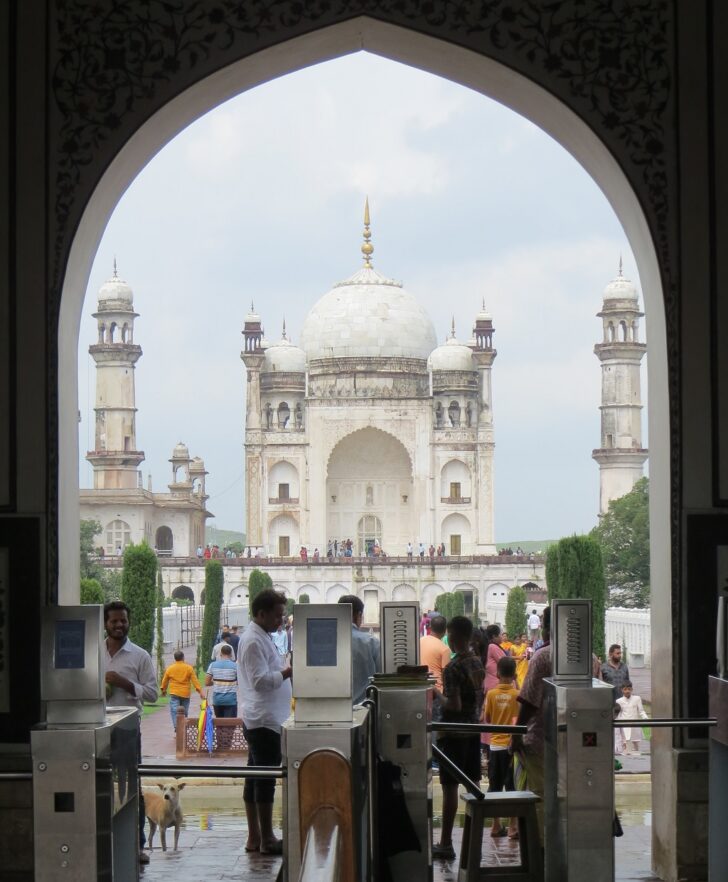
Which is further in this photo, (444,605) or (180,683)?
(444,605)

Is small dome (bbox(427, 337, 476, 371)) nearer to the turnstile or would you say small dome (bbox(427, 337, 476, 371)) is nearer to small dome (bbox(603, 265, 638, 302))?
small dome (bbox(603, 265, 638, 302))

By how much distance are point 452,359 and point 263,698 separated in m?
36.2

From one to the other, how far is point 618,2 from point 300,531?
117 ft

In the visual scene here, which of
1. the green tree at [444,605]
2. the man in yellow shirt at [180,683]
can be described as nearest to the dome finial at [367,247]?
the green tree at [444,605]

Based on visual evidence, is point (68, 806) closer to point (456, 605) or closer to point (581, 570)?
point (581, 570)

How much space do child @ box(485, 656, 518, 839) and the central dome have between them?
34927mm

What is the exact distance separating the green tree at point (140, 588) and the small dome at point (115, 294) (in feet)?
81.7

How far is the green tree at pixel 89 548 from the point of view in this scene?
35169mm

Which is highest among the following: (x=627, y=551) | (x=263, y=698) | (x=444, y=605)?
(x=263, y=698)

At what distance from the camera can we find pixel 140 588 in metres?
17.5

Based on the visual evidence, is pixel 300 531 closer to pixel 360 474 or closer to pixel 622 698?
pixel 360 474

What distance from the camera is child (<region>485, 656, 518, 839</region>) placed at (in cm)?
543

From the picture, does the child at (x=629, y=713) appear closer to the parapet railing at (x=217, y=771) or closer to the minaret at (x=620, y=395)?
the parapet railing at (x=217, y=771)

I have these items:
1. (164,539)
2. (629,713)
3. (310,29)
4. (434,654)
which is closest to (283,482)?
(164,539)
